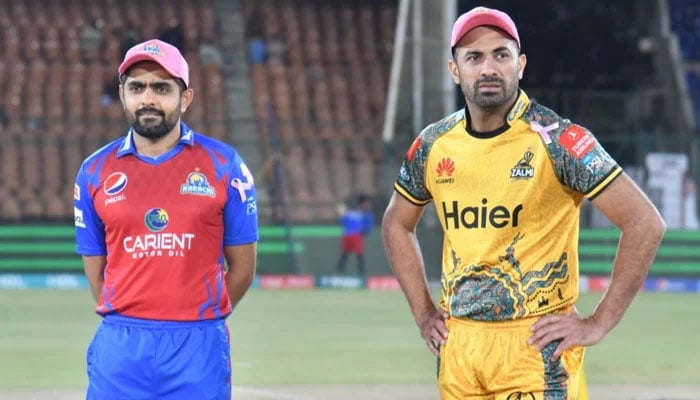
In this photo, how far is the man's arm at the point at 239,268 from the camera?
6.14 m

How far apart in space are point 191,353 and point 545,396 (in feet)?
4.69

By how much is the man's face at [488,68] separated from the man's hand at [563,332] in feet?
2.81

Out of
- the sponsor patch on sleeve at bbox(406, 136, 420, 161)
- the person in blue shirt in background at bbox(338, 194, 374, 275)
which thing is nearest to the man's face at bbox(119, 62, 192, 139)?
the sponsor patch on sleeve at bbox(406, 136, 420, 161)

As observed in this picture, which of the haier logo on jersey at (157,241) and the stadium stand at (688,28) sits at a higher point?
the stadium stand at (688,28)

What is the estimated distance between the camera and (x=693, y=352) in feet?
51.1

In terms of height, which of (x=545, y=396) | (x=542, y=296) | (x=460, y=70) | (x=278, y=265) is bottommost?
(x=278, y=265)

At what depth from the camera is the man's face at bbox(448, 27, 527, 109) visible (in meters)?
5.51

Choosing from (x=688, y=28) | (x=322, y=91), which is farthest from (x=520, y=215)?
(x=688, y=28)

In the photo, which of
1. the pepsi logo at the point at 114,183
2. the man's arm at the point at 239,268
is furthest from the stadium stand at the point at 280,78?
the pepsi logo at the point at 114,183

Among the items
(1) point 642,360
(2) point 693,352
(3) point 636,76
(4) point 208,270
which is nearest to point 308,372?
(1) point 642,360

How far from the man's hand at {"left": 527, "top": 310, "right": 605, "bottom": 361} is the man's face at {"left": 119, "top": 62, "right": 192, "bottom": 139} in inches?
67.5

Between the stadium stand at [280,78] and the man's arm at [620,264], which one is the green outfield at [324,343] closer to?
the stadium stand at [280,78]

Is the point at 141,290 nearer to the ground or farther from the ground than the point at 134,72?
nearer to the ground

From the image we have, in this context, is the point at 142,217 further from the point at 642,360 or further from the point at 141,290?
the point at 642,360
